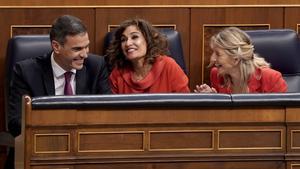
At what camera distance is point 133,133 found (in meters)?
2.68

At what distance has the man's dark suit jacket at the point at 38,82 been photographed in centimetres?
327

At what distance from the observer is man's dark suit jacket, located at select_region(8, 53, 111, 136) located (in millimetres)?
3270

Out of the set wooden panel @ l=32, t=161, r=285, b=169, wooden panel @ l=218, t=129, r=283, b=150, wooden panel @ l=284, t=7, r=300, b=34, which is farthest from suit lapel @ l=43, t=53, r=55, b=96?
wooden panel @ l=284, t=7, r=300, b=34

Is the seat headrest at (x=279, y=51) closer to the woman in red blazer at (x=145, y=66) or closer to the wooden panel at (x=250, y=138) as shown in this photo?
the woman in red blazer at (x=145, y=66)

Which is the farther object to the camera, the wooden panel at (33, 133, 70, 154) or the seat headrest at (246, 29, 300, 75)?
the seat headrest at (246, 29, 300, 75)

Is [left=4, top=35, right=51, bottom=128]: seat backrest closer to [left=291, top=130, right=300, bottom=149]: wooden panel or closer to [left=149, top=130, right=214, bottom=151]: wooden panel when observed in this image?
[left=149, top=130, right=214, bottom=151]: wooden panel

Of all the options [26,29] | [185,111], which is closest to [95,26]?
[26,29]

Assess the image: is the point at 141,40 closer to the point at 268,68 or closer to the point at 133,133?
the point at 268,68

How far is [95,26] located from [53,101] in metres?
1.45

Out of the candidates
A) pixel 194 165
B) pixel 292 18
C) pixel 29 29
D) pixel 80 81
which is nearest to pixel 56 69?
pixel 80 81

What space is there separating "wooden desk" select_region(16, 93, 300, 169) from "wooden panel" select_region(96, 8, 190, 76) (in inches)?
53.7

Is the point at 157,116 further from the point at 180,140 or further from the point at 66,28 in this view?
the point at 66,28

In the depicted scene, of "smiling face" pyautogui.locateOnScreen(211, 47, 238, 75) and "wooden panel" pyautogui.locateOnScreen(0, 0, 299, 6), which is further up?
"wooden panel" pyautogui.locateOnScreen(0, 0, 299, 6)

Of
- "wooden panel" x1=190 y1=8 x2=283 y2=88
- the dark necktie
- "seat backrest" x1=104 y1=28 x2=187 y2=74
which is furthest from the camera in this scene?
"wooden panel" x1=190 y1=8 x2=283 y2=88
